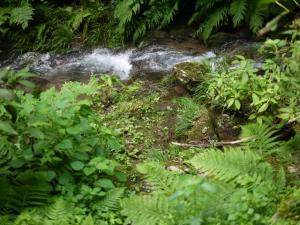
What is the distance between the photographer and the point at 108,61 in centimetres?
811

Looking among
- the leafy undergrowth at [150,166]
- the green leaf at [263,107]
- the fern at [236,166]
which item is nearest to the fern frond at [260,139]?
the leafy undergrowth at [150,166]

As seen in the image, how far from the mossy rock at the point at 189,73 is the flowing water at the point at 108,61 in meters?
1.12

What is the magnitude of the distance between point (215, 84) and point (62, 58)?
14.5 feet

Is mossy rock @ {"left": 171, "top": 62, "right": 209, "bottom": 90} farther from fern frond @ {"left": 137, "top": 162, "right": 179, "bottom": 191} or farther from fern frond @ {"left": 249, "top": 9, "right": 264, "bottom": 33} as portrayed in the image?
fern frond @ {"left": 137, "top": 162, "right": 179, "bottom": 191}

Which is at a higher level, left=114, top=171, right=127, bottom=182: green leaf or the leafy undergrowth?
the leafy undergrowth

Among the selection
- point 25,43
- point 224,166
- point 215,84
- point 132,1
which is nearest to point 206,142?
point 215,84

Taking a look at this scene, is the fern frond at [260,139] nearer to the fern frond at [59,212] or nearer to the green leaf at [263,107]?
the green leaf at [263,107]

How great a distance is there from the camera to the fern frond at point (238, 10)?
7453 millimetres

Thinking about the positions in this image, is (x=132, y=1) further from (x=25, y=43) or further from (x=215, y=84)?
(x=215, y=84)

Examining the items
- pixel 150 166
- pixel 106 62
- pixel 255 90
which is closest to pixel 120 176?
pixel 150 166

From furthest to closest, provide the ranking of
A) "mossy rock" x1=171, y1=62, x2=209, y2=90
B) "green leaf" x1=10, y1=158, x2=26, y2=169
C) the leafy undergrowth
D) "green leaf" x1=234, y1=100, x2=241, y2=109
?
"mossy rock" x1=171, y1=62, x2=209, y2=90, "green leaf" x1=234, y1=100, x2=241, y2=109, "green leaf" x1=10, y1=158, x2=26, y2=169, the leafy undergrowth

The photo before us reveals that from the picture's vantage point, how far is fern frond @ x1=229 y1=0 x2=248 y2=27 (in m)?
7.45

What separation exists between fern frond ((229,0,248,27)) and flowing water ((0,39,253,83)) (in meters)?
0.43

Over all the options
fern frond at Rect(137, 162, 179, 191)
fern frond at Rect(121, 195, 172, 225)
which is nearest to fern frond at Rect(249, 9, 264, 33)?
fern frond at Rect(137, 162, 179, 191)
